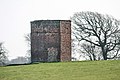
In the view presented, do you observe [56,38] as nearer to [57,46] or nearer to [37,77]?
[57,46]

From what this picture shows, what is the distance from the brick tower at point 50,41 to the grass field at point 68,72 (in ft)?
41.2

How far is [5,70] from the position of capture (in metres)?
26.9

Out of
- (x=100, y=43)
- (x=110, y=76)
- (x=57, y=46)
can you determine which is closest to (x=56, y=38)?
(x=57, y=46)

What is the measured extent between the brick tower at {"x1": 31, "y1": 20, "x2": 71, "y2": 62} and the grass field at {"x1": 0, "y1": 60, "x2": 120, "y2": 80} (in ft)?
41.2

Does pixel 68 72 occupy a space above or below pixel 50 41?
below

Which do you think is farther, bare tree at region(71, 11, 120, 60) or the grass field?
bare tree at region(71, 11, 120, 60)

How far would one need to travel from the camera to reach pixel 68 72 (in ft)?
77.7

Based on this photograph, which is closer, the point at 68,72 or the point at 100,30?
the point at 68,72

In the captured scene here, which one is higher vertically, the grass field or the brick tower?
the brick tower

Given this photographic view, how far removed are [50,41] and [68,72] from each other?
16.2m

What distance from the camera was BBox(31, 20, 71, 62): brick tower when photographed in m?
39.5

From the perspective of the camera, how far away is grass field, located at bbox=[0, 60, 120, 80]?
21703 millimetres

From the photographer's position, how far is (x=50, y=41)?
39.7 m

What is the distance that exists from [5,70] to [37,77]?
16.2 ft
